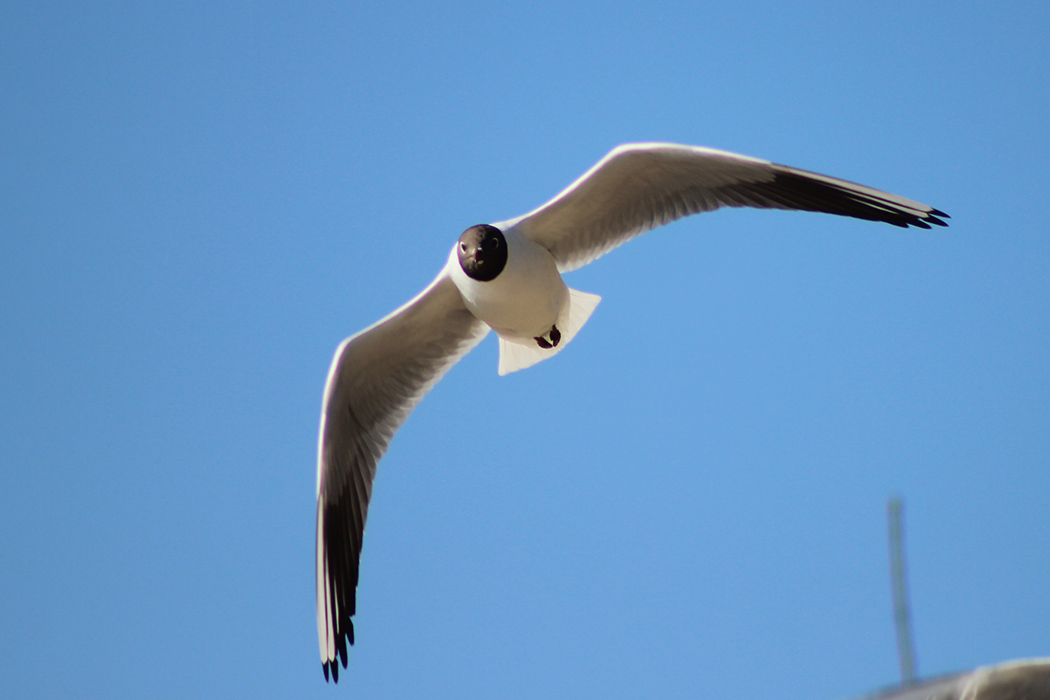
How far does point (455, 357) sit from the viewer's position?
667cm

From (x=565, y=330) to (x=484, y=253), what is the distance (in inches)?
28.7

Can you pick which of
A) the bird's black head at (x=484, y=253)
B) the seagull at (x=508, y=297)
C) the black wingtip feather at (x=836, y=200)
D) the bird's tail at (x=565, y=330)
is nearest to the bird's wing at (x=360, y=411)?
the seagull at (x=508, y=297)

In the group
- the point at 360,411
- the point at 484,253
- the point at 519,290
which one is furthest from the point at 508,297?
the point at 360,411

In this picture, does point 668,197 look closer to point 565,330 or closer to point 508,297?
point 565,330

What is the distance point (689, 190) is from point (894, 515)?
2820 millimetres

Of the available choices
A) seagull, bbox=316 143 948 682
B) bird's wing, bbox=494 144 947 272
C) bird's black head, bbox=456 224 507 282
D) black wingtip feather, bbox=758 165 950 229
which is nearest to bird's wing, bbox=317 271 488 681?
seagull, bbox=316 143 948 682

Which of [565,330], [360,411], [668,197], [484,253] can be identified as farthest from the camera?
[360,411]

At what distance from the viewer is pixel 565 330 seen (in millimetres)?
6332

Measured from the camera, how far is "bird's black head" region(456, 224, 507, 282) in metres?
5.83

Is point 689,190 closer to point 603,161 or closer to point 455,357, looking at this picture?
point 603,161

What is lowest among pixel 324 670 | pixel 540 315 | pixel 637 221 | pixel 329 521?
pixel 324 670

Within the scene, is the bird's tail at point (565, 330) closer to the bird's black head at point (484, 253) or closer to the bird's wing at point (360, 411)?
the bird's wing at point (360, 411)

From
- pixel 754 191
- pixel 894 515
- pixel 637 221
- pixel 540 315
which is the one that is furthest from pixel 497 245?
pixel 894 515

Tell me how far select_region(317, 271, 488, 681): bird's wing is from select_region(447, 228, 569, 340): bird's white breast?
12.3 inches
